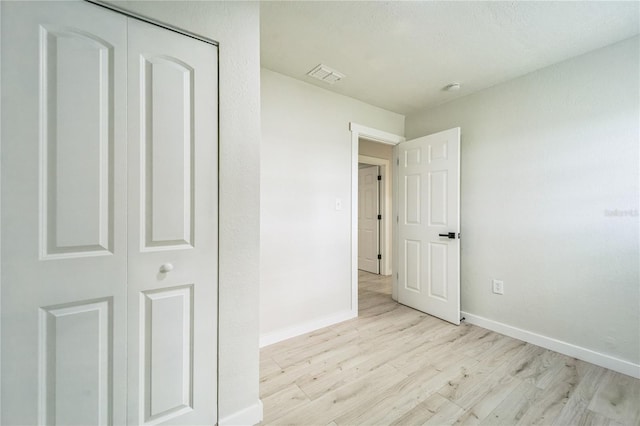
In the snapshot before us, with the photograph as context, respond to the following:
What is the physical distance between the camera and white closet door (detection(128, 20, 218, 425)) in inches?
43.1

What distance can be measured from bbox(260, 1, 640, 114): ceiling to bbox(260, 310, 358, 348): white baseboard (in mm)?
2351

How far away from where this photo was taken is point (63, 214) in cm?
98

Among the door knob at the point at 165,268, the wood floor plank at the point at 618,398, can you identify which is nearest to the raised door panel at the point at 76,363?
the door knob at the point at 165,268

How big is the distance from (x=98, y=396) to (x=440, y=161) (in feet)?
10.1

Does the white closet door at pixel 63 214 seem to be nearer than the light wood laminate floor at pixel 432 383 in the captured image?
Yes

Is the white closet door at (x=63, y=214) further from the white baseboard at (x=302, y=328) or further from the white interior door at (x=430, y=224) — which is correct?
the white interior door at (x=430, y=224)

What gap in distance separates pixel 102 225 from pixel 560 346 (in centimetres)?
325

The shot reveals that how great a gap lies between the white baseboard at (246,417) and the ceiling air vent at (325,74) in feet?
8.08

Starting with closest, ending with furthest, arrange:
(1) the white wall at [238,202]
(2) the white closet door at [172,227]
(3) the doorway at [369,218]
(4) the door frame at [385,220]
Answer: (2) the white closet door at [172,227]
(1) the white wall at [238,202]
(4) the door frame at [385,220]
(3) the doorway at [369,218]

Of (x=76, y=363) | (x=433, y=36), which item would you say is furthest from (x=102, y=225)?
(x=433, y=36)

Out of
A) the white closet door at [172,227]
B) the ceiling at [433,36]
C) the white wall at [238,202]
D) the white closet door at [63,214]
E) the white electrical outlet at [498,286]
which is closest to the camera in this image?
the white closet door at [63,214]

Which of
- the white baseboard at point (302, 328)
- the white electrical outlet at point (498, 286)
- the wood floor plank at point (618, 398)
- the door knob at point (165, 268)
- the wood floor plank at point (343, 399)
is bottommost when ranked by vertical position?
the wood floor plank at point (618, 398)

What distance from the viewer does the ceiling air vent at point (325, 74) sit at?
2.20 metres

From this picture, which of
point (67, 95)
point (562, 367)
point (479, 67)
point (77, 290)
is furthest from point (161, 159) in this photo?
point (562, 367)
